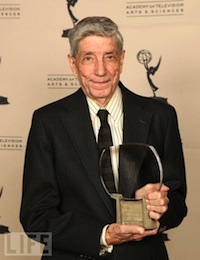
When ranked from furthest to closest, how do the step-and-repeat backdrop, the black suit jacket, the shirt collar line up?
the step-and-repeat backdrop
the shirt collar
the black suit jacket

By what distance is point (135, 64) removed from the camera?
2.24m

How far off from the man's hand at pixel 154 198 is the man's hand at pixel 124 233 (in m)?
0.04

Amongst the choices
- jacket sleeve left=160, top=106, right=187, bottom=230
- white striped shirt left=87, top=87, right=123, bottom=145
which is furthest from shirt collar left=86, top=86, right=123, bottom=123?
jacket sleeve left=160, top=106, right=187, bottom=230

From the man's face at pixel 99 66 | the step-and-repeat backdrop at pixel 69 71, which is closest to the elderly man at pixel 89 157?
the man's face at pixel 99 66

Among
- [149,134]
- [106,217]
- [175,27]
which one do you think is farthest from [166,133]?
[175,27]

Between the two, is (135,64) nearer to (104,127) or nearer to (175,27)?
(175,27)

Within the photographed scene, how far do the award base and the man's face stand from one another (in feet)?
0.97

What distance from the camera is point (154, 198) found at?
120 cm

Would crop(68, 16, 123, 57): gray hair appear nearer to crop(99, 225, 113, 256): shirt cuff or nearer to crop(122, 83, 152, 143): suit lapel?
crop(122, 83, 152, 143): suit lapel

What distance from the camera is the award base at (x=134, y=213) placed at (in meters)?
1.20

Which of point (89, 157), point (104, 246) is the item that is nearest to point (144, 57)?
point (89, 157)

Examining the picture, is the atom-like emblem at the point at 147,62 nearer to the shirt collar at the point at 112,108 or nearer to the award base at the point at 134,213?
the shirt collar at the point at 112,108

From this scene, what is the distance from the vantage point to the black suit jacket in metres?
1.31

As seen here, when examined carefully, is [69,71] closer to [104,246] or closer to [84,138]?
[84,138]
